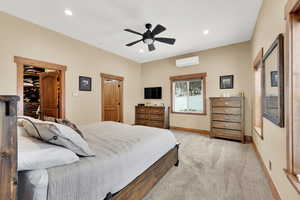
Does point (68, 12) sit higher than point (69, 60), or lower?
higher

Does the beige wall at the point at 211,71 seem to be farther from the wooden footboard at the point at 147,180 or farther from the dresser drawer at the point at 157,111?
the wooden footboard at the point at 147,180

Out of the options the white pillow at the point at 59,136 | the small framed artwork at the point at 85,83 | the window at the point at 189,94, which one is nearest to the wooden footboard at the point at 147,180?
the white pillow at the point at 59,136

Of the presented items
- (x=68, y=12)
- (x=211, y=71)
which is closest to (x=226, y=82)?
(x=211, y=71)

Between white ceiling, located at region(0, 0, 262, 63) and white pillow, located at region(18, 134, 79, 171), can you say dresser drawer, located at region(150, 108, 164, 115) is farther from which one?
white pillow, located at region(18, 134, 79, 171)

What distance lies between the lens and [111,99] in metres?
5.07

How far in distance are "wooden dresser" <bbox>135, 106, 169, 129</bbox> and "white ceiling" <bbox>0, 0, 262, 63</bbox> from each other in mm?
2609

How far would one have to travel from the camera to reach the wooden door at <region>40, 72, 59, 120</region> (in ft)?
11.9

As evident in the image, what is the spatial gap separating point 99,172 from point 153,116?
171 inches

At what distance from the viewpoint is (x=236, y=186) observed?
6.21ft

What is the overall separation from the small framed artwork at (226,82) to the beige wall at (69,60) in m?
3.46

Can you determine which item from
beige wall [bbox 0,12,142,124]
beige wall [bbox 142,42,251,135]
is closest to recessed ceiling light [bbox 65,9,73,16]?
→ beige wall [bbox 0,12,142,124]

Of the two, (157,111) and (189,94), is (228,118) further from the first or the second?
(157,111)

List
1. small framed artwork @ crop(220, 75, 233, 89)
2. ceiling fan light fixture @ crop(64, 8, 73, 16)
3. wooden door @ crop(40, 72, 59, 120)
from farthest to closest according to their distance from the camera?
small framed artwork @ crop(220, 75, 233, 89) → wooden door @ crop(40, 72, 59, 120) → ceiling fan light fixture @ crop(64, 8, 73, 16)

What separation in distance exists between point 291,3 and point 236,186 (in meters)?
2.19
